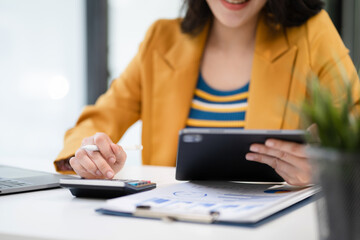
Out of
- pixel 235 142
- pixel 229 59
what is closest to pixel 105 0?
pixel 229 59

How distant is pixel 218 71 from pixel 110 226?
103 centimetres

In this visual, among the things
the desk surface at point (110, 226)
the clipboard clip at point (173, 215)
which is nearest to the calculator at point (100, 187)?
the desk surface at point (110, 226)

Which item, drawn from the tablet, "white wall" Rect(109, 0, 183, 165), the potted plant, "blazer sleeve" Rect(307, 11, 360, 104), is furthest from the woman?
"white wall" Rect(109, 0, 183, 165)

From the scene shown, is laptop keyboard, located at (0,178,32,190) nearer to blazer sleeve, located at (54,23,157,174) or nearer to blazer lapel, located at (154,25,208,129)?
blazer sleeve, located at (54,23,157,174)

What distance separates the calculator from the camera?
0.71m

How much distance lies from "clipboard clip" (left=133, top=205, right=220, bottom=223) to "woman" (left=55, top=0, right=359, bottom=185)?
2.26ft

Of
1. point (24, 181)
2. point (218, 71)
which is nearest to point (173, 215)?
point (24, 181)

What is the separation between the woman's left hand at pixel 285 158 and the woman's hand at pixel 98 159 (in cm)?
30

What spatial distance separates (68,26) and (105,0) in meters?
0.29

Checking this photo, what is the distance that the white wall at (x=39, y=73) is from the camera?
244 cm

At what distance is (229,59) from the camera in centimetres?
151

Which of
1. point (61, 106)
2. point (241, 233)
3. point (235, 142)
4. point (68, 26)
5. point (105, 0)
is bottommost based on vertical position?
point (241, 233)

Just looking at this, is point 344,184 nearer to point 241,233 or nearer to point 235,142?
point 241,233

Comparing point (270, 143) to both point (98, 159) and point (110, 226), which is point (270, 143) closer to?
point (110, 226)
